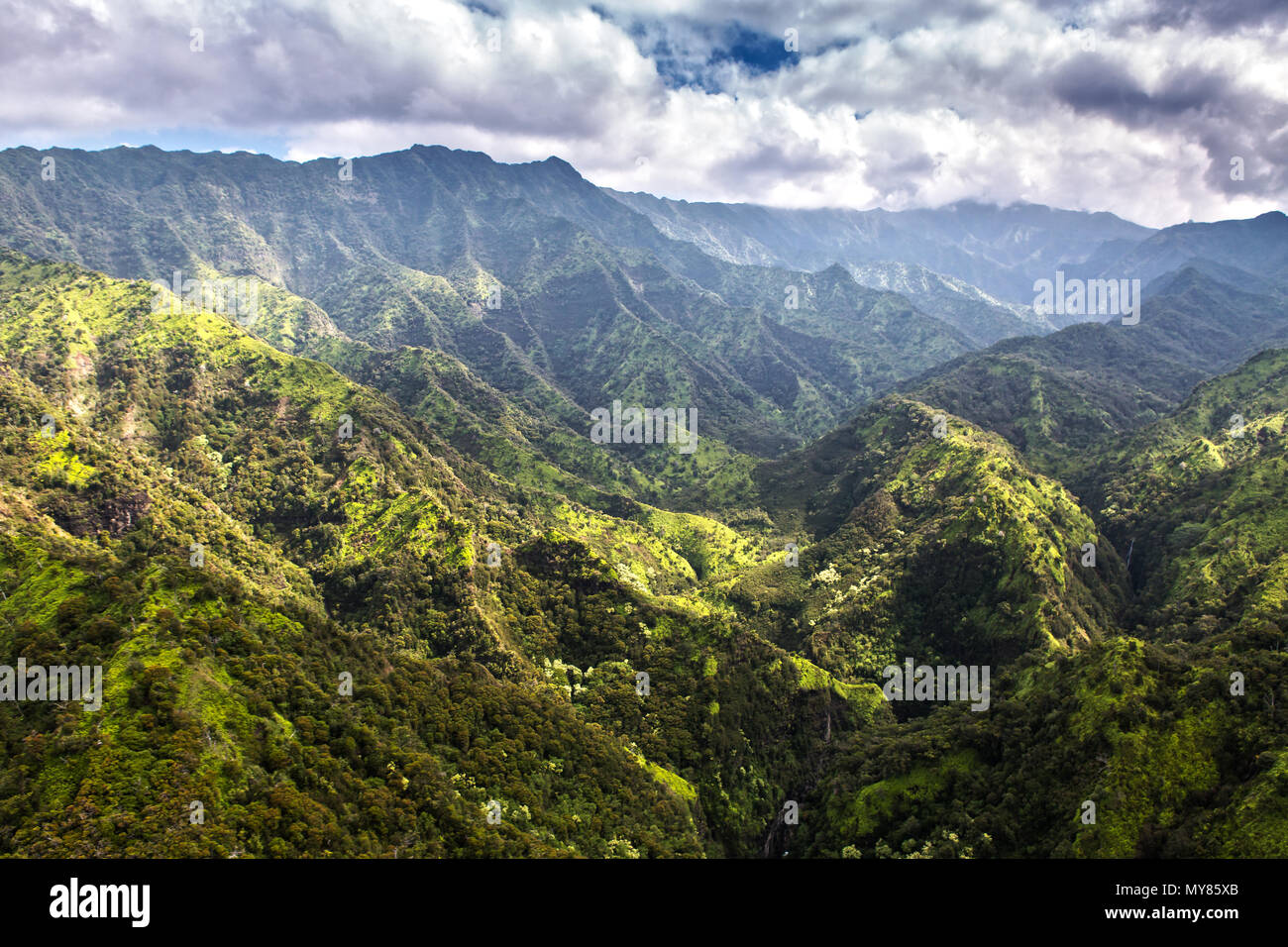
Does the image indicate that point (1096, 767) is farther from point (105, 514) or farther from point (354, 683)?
point (105, 514)

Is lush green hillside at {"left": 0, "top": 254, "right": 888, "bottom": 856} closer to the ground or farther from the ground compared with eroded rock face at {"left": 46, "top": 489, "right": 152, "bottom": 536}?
closer to the ground

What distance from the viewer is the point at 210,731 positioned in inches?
2473

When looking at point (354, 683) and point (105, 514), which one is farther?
point (105, 514)

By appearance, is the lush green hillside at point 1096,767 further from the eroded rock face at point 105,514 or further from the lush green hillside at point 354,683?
the eroded rock face at point 105,514

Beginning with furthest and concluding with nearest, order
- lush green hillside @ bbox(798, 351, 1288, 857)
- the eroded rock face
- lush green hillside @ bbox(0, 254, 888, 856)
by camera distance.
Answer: the eroded rock face < lush green hillside @ bbox(798, 351, 1288, 857) < lush green hillside @ bbox(0, 254, 888, 856)

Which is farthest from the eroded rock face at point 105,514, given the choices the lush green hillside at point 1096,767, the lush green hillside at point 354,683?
the lush green hillside at point 1096,767

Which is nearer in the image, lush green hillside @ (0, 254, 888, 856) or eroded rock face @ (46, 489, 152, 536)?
lush green hillside @ (0, 254, 888, 856)

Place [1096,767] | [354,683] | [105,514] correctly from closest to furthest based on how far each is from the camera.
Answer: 1. [1096,767]
2. [354,683]
3. [105,514]

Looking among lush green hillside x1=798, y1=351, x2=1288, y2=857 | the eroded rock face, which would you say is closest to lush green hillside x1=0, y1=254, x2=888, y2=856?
the eroded rock face

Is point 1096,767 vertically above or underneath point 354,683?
underneath

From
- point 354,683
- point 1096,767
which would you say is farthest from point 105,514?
point 1096,767

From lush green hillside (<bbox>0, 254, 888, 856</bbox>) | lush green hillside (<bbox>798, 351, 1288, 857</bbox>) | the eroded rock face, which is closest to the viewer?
lush green hillside (<bbox>0, 254, 888, 856</bbox>)

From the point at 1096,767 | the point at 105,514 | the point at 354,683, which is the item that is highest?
the point at 105,514

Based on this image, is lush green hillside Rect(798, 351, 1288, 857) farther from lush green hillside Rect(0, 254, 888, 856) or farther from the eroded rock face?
the eroded rock face
